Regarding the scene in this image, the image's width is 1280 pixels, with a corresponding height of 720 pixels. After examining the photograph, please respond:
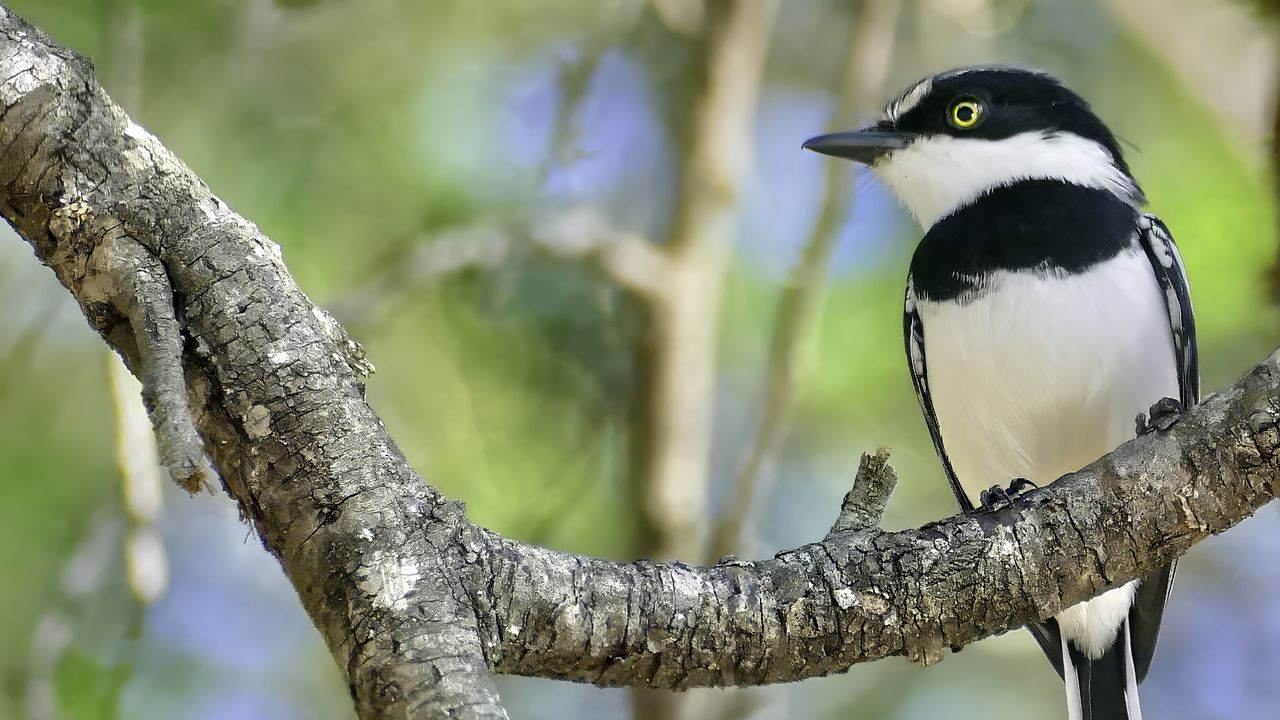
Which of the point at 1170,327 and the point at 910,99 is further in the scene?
the point at 910,99

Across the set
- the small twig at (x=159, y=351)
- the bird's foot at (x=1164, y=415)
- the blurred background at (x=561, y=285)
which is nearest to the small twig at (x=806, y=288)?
the blurred background at (x=561, y=285)

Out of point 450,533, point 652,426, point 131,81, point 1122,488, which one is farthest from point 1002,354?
point 131,81

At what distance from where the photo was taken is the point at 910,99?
4.18m

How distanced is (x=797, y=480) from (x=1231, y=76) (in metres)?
2.65

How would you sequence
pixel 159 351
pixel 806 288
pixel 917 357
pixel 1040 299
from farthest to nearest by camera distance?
pixel 806 288, pixel 917 357, pixel 1040 299, pixel 159 351

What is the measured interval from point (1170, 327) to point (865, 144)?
1.10 m

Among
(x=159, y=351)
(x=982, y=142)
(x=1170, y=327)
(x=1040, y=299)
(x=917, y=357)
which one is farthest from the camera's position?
(x=917, y=357)

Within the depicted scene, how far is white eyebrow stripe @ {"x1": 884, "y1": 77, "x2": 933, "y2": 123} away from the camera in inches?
163

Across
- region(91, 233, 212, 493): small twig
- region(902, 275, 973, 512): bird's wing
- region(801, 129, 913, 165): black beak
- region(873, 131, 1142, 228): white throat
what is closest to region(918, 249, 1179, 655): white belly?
region(902, 275, 973, 512): bird's wing

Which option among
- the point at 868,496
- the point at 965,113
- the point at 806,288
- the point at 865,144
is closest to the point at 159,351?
the point at 868,496

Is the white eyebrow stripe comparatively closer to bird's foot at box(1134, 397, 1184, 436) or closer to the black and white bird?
the black and white bird

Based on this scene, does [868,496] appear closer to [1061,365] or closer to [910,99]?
[1061,365]

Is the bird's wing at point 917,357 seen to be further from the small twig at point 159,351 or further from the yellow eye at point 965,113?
the small twig at point 159,351

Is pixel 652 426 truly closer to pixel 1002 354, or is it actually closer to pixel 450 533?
pixel 1002 354
